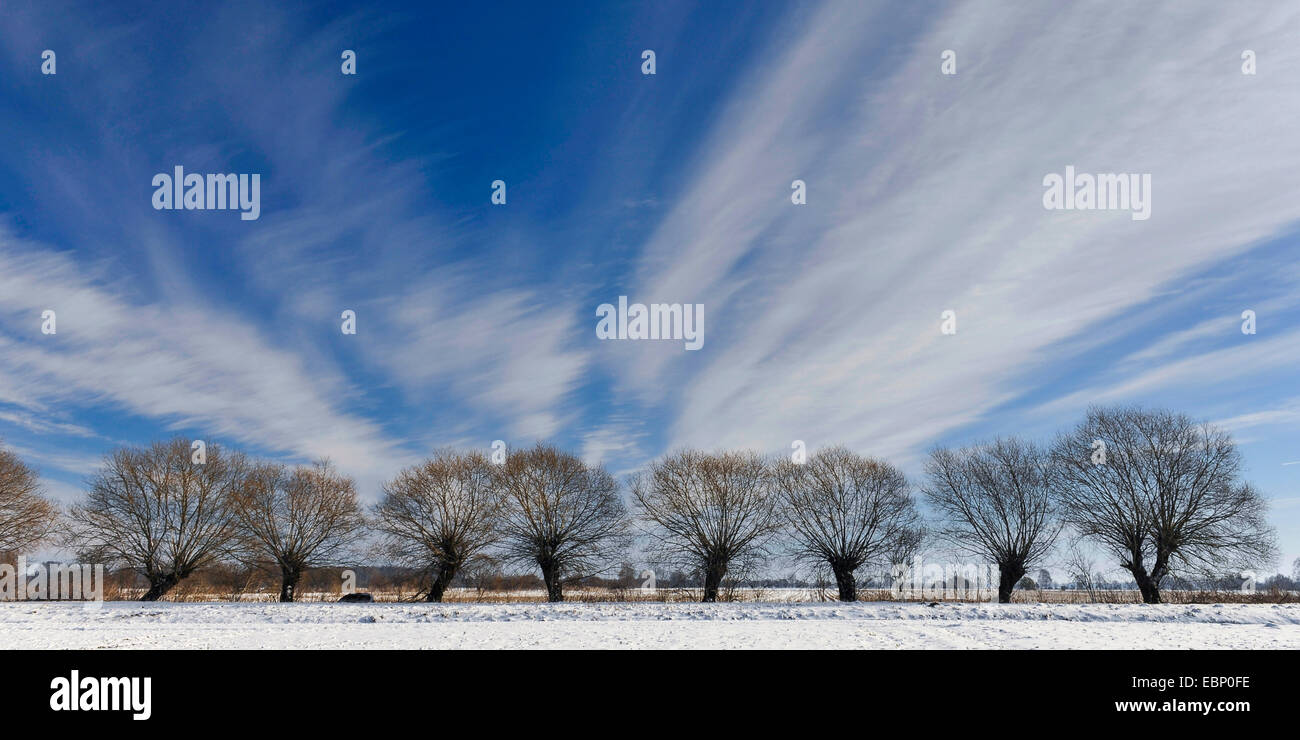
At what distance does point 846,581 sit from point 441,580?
81.0ft

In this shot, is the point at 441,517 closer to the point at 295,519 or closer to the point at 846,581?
the point at 295,519

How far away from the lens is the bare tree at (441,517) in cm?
4191

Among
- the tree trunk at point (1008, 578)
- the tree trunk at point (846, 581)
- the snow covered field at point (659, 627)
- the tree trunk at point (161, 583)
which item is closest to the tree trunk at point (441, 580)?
the snow covered field at point (659, 627)

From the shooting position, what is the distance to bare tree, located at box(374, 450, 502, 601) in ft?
137

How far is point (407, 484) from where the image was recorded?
143 feet

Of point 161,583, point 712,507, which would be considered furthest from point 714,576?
point 161,583

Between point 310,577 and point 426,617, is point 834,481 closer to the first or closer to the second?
point 426,617

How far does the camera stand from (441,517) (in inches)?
1698

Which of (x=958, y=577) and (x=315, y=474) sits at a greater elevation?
(x=315, y=474)

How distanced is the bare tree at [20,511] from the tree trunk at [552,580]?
112 feet

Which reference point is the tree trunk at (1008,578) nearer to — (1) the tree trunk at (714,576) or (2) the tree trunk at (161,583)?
(1) the tree trunk at (714,576)

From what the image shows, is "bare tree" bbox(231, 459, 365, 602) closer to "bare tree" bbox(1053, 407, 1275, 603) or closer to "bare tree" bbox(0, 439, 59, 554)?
"bare tree" bbox(0, 439, 59, 554)

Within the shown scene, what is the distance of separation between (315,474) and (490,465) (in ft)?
38.1
